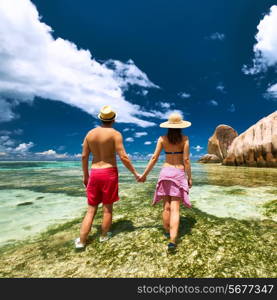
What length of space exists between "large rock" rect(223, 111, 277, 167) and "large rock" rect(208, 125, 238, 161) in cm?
2361

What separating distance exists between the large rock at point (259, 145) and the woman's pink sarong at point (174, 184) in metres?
23.6

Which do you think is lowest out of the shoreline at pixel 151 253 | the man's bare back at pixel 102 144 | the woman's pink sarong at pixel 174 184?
the shoreline at pixel 151 253

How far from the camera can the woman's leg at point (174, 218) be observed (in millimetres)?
3262

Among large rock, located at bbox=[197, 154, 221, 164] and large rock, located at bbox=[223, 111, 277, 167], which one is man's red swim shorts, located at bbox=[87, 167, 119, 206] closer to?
large rock, located at bbox=[223, 111, 277, 167]

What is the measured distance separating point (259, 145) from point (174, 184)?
82.0ft

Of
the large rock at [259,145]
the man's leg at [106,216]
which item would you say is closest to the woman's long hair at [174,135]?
the man's leg at [106,216]

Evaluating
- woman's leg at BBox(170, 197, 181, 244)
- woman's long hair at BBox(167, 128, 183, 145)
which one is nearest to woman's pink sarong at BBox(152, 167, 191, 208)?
woman's leg at BBox(170, 197, 181, 244)

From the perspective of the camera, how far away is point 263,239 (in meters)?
3.54

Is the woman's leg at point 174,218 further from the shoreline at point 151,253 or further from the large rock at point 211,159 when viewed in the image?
the large rock at point 211,159

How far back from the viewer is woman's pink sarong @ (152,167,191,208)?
3.64 meters

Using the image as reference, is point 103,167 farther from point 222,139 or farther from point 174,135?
point 222,139

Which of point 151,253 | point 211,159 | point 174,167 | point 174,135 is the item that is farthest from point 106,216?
point 211,159
